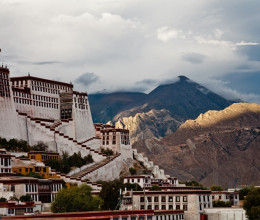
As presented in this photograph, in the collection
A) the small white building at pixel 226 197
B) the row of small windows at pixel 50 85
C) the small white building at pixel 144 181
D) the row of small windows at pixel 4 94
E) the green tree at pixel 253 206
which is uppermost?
the row of small windows at pixel 50 85

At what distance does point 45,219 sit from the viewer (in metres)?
99.1

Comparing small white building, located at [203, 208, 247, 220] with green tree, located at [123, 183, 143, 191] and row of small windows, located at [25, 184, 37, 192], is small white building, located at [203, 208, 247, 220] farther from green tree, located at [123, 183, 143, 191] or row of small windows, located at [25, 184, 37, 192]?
row of small windows, located at [25, 184, 37, 192]

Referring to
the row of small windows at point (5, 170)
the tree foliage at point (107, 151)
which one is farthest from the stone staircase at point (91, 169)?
the row of small windows at point (5, 170)

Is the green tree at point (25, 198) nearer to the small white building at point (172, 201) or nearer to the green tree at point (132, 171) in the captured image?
the small white building at point (172, 201)

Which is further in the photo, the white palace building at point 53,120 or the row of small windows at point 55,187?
the white palace building at point 53,120

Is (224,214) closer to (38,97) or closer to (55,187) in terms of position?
(55,187)

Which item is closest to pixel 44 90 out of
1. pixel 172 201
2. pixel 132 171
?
pixel 132 171

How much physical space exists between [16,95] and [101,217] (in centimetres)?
7696

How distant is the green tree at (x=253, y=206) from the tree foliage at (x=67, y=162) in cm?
4479

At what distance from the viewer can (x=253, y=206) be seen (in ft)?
428

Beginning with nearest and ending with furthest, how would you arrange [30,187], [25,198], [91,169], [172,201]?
[25,198], [30,187], [172,201], [91,169]

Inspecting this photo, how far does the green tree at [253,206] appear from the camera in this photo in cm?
12625

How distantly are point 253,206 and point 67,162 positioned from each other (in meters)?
52.2

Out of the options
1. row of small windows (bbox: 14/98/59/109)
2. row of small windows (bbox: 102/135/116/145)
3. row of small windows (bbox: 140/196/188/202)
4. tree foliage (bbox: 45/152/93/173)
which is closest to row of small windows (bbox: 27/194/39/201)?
row of small windows (bbox: 140/196/188/202)
